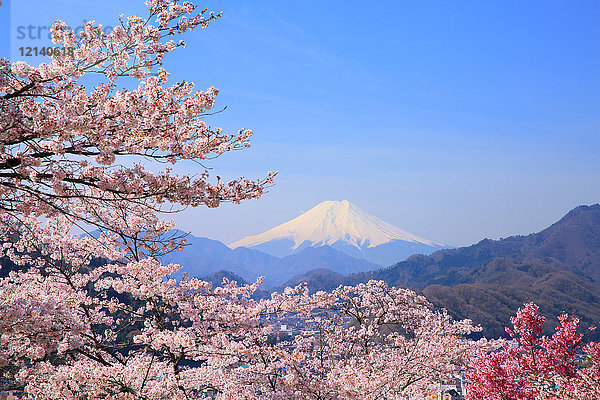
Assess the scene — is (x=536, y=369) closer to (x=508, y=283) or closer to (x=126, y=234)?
(x=126, y=234)

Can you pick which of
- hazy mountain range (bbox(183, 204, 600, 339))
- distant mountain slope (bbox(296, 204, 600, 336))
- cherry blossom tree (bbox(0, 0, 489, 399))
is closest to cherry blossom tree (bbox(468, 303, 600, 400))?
cherry blossom tree (bbox(0, 0, 489, 399))

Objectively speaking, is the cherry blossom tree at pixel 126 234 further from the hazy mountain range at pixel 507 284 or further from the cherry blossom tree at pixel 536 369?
the hazy mountain range at pixel 507 284

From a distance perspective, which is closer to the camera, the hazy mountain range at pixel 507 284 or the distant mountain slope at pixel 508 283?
the hazy mountain range at pixel 507 284

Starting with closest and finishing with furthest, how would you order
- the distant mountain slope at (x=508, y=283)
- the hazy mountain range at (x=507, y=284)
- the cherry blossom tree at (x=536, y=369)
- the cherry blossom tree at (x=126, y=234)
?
1. the cherry blossom tree at (x=126, y=234)
2. the cherry blossom tree at (x=536, y=369)
3. the hazy mountain range at (x=507, y=284)
4. the distant mountain slope at (x=508, y=283)

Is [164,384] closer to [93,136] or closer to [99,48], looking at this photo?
[93,136]

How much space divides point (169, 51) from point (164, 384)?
4.72 m

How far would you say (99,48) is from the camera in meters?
3.98

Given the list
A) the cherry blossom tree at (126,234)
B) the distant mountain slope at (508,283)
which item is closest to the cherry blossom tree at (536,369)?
the cherry blossom tree at (126,234)

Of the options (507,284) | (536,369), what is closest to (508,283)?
(507,284)

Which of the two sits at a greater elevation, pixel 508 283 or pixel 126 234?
pixel 126 234

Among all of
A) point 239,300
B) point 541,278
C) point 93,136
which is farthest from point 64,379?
point 541,278

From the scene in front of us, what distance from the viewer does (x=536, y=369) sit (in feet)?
25.2

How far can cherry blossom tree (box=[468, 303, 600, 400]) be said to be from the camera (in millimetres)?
6371

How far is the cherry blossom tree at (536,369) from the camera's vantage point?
6.37 metres
